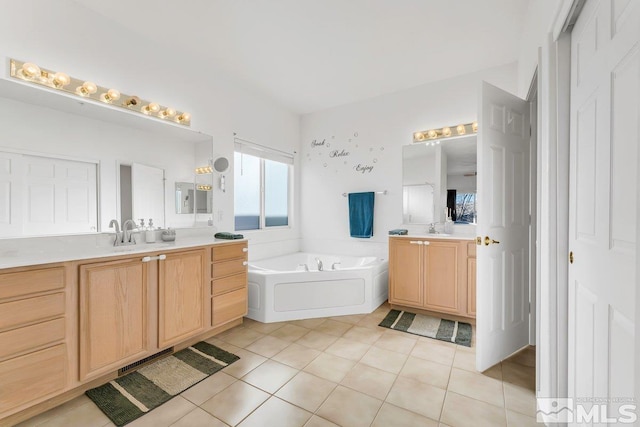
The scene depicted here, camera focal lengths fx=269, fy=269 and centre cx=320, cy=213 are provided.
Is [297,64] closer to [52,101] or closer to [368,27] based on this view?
[368,27]

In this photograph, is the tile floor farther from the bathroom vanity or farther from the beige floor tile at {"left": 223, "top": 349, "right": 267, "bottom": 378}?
the bathroom vanity

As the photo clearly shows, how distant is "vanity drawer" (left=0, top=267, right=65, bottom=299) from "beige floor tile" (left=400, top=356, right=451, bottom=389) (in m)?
2.23

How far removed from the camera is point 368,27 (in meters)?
2.28

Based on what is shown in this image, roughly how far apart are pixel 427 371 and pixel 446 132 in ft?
8.32

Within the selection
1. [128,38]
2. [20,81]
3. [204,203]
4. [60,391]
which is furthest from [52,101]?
[60,391]

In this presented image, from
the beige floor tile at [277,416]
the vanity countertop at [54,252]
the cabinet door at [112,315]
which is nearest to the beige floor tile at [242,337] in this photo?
the cabinet door at [112,315]

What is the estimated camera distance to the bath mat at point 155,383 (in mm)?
1566

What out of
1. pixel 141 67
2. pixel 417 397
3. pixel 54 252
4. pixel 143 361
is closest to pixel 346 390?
pixel 417 397

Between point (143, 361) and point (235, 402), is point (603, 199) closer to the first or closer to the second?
point (235, 402)

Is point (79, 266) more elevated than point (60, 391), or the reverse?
point (79, 266)

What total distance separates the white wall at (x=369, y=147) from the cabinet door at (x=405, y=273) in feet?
1.72

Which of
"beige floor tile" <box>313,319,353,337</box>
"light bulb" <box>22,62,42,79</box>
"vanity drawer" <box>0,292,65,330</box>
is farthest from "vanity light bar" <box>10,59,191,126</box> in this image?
"beige floor tile" <box>313,319,353,337</box>

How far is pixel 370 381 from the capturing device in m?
1.81

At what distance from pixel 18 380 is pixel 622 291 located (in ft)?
8.53
